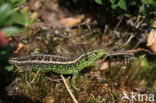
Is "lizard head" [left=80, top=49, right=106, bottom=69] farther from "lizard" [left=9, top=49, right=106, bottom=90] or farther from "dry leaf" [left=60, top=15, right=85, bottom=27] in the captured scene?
"dry leaf" [left=60, top=15, right=85, bottom=27]

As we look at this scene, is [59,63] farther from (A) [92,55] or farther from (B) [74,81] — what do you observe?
(A) [92,55]

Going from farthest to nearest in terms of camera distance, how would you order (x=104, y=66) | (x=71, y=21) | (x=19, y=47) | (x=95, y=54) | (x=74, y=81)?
1. (x=71, y=21)
2. (x=19, y=47)
3. (x=104, y=66)
4. (x=74, y=81)
5. (x=95, y=54)

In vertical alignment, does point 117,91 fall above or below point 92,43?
below

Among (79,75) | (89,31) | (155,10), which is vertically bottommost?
(79,75)

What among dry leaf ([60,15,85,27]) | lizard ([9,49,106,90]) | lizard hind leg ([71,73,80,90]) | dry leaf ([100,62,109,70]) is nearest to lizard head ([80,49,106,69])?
lizard ([9,49,106,90])

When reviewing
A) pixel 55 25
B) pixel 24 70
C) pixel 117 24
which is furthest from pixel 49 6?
pixel 24 70

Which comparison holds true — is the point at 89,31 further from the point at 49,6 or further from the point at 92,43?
the point at 49,6

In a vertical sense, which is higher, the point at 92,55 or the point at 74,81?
the point at 92,55

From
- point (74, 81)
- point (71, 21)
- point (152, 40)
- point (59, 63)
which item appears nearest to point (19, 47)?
point (59, 63)
